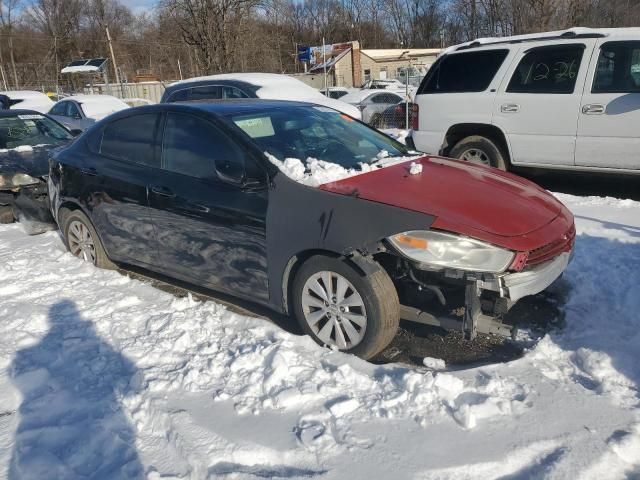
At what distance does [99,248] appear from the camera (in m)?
5.12

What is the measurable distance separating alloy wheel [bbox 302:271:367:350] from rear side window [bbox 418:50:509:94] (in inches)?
196

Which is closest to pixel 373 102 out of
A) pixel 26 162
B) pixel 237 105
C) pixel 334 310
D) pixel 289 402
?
pixel 26 162

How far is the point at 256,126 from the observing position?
4012 millimetres

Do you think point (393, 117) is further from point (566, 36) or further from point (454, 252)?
point (454, 252)

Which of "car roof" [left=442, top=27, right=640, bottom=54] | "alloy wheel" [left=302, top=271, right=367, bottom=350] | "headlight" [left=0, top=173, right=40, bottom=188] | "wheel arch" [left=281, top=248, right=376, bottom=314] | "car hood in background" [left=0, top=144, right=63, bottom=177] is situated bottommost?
"alloy wheel" [left=302, top=271, right=367, bottom=350]

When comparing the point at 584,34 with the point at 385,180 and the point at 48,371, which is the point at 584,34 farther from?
the point at 48,371

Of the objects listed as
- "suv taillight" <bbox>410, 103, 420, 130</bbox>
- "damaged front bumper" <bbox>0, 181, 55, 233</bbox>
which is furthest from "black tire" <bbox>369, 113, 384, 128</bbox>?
"damaged front bumper" <bbox>0, 181, 55, 233</bbox>

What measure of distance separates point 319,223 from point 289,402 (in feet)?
3.49

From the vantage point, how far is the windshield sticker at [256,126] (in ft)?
12.8

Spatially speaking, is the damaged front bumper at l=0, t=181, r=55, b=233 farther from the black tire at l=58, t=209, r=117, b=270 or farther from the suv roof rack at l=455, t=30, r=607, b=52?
the suv roof rack at l=455, t=30, r=607, b=52

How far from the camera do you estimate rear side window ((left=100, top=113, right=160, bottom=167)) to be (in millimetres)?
4419

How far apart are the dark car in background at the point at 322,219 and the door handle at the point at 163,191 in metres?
0.01

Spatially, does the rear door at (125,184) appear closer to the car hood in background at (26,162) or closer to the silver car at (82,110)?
the car hood in background at (26,162)

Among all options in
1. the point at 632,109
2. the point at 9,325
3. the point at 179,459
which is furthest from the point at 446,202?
the point at 632,109
